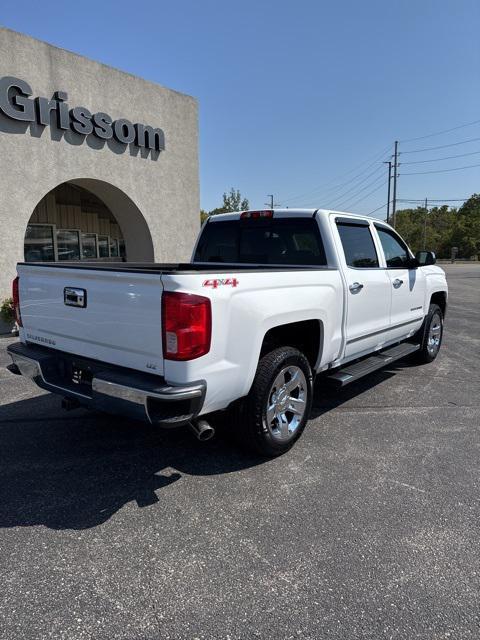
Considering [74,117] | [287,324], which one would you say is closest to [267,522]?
[287,324]

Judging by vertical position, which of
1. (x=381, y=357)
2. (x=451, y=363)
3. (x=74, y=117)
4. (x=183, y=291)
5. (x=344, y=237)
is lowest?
(x=451, y=363)

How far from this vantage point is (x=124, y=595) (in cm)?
227

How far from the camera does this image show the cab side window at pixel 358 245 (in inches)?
182

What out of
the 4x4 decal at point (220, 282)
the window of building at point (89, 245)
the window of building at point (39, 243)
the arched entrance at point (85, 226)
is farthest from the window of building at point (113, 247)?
the 4x4 decal at point (220, 282)

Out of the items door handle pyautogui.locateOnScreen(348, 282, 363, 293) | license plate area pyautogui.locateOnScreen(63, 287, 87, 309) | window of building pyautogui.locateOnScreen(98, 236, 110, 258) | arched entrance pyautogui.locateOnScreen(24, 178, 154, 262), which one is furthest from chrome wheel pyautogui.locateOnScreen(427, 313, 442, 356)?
window of building pyautogui.locateOnScreen(98, 236, 110, 258)

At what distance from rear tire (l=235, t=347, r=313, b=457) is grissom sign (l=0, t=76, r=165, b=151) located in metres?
7.60

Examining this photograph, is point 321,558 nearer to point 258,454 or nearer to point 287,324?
point 258,454

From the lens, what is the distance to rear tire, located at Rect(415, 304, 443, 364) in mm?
6598

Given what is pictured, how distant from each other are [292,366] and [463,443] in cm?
175

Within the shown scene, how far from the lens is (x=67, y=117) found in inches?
360

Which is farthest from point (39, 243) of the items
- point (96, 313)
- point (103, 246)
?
point (96, 313)

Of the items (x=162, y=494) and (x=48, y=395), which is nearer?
(x=162, y=494)

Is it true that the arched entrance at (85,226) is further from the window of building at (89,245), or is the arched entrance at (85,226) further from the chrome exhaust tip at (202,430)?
the chrome exhaust tip at (202,430)

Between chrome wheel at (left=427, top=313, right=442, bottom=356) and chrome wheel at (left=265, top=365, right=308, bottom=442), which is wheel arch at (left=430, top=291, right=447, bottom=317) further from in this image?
chrome wheel at (left=265, top=365, right=308, bottom=442)
